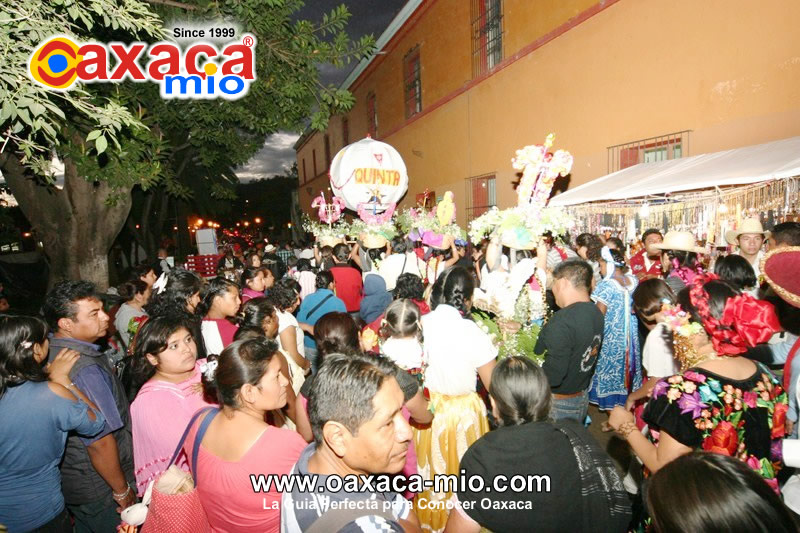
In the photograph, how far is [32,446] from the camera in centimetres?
219

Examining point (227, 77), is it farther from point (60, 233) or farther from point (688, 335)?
point (688, 335)

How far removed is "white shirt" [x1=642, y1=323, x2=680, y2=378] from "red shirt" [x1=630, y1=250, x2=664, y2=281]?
110 inches

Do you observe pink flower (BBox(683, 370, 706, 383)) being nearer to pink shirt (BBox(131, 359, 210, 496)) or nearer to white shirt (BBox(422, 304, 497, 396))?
white shirt (BBox(422, 304, 497, 396))

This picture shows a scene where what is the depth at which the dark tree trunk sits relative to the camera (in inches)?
278

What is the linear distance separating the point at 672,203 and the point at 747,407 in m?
5.23

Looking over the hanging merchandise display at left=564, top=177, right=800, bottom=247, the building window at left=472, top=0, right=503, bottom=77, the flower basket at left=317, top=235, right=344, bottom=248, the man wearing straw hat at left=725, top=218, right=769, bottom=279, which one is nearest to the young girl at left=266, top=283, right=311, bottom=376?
the hanging merchandise display at left=564, top=177, right=800, bottom=247

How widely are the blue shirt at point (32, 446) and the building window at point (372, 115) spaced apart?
1934cm

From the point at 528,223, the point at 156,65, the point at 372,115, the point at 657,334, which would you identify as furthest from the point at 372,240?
the point at 372,115

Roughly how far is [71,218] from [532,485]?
8410 millimetres

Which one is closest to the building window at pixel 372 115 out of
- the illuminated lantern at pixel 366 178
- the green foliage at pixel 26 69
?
the illuminated lantern at pixel 366 178

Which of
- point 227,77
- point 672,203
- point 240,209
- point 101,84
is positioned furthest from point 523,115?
point 240,209

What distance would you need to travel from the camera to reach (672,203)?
6.25m

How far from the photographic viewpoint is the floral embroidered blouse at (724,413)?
1.87m

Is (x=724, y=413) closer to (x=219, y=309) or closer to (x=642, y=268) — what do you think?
(x=219, y=309)
